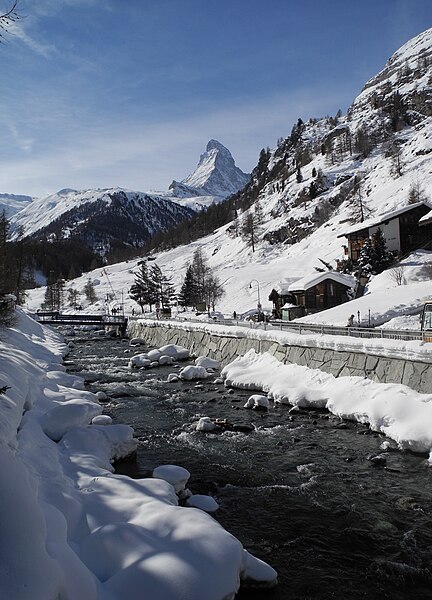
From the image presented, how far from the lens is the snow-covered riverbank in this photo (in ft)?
15.9

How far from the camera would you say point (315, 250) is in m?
81.5

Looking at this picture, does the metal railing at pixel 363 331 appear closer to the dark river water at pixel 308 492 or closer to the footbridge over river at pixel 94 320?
the dark river water at pixel 308 492

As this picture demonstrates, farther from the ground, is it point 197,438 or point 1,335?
point 1,335

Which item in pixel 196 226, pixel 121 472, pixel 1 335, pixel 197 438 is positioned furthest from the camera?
pixel 196 226

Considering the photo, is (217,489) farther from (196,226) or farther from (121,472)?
(196,226)

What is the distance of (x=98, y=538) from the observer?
6.58 metres

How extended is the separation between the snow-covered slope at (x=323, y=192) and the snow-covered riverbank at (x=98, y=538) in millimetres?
34389

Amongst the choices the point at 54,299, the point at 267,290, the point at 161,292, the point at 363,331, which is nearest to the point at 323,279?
the point at 267,290

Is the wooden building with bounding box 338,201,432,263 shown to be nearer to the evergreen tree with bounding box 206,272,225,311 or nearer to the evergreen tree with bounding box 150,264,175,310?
the evergreen tree with bounding box 206,272,225,311

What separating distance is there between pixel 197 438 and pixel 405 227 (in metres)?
52.9

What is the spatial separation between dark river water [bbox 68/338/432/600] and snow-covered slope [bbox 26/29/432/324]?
26.6m

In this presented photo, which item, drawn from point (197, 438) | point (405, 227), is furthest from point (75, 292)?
point (197, 438)

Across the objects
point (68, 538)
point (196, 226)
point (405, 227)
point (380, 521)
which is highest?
Result: point (196, 226)

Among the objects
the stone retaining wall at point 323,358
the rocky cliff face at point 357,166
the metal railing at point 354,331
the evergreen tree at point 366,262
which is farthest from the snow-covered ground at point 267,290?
the rocky cliff face at point 357,166
